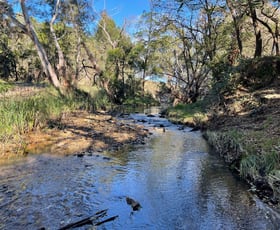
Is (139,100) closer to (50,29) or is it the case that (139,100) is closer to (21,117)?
(50,29)

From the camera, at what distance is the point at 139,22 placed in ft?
100

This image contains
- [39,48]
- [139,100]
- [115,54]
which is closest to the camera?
[39,48]

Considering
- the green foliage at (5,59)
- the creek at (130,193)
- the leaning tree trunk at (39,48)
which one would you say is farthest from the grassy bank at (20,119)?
the green foliage at (5,59)

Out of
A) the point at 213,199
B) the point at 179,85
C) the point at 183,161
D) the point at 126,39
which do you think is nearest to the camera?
the point at 213,199

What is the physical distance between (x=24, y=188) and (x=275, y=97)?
9.07m

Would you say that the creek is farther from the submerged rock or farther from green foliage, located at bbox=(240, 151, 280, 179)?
green foliage, located at bbox=(240, 151, 280, 179)

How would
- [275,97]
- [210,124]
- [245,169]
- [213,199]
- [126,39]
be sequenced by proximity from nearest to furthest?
1. [213,199]
2. [245,169]
3. [275,97]
4. [210,124]
5. [126,39]

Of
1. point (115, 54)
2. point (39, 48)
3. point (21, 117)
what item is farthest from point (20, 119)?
point (115, 54)

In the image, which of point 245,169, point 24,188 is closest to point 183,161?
point 245,169

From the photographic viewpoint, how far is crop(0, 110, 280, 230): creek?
428 cm

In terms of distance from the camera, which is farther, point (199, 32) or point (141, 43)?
point (141, 43)

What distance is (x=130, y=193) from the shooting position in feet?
17.7

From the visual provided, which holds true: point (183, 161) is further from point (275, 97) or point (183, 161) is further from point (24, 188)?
point (275, 97)

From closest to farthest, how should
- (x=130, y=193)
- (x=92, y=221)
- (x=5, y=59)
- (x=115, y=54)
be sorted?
(x=92, y=221), (x=130, y=193), (x=5, y=59), (x=115, y=54)
